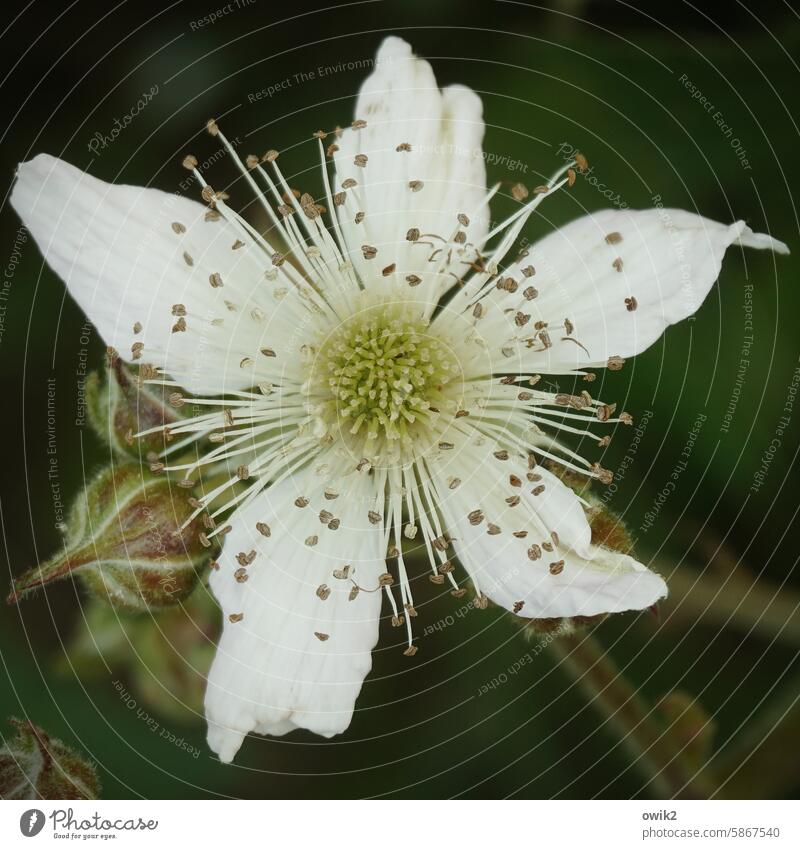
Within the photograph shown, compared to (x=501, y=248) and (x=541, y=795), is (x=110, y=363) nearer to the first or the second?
(x=501, y=248)

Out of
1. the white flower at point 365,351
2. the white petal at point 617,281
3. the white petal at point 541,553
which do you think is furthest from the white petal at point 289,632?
the white petal at point 617,281

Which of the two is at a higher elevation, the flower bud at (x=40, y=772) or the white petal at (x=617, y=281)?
the white petal at (x=617, y=281)

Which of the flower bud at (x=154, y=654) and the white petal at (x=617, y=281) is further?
the flower bud at (x=154, y=654)

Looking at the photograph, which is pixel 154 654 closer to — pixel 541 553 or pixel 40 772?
pixel 40 772

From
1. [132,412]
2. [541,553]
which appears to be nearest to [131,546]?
[132,412]

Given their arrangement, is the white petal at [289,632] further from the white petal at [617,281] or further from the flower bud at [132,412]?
the white petal at [617,281]

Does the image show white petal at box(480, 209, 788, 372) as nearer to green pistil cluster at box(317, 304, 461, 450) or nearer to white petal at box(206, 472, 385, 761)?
green pistil cluster at box(317, 304, 461, 450)

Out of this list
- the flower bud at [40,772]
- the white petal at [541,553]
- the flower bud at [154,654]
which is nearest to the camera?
the white petal at [541,553]
